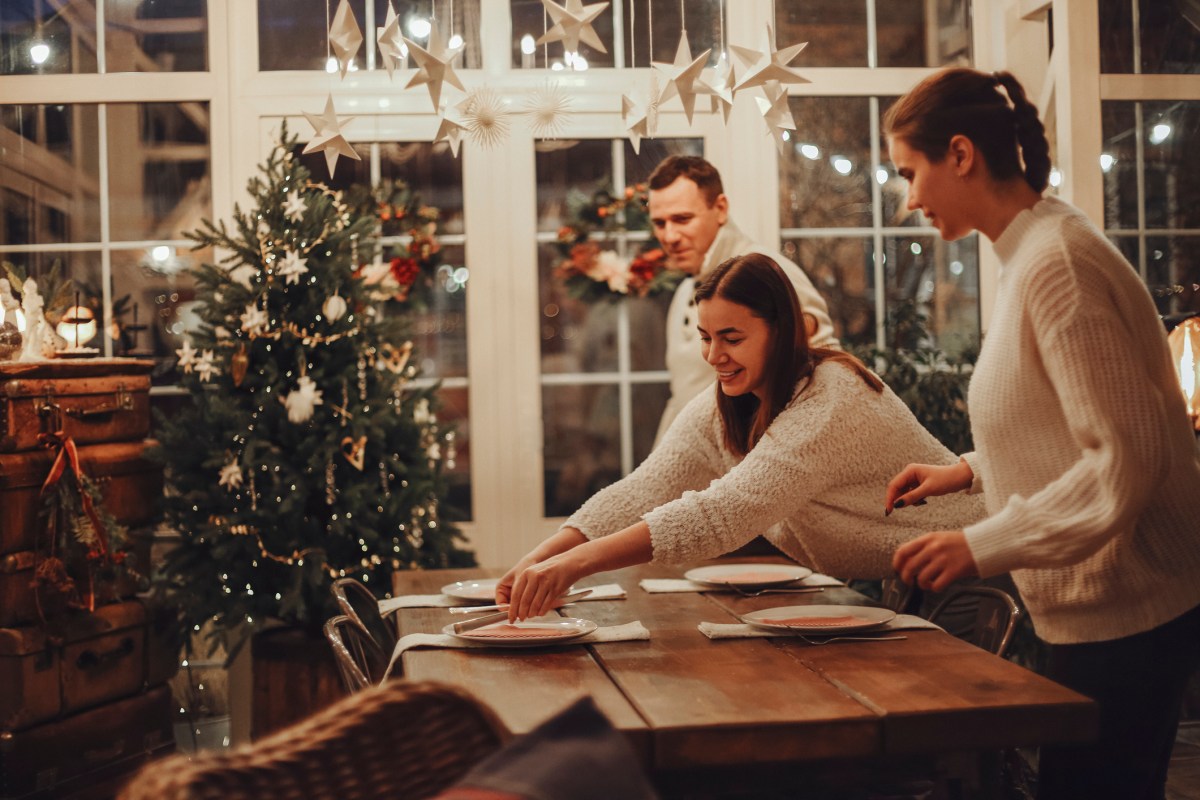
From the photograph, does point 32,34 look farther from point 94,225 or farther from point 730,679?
point 730,679

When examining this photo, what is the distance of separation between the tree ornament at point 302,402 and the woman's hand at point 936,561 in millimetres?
2556

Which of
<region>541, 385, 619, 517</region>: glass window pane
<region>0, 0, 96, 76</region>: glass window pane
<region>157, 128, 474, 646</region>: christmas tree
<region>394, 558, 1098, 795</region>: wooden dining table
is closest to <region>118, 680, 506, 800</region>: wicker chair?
<region>394, 558, 1098, 795</region>: wooden dining table

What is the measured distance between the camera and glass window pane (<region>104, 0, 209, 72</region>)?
481cm

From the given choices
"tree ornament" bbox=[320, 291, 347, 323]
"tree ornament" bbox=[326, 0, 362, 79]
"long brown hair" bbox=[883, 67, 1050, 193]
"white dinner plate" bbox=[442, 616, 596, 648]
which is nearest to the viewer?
"long brown hair" bbox=[883, 67, 1050, 193]

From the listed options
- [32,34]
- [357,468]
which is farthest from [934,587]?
[32,34]

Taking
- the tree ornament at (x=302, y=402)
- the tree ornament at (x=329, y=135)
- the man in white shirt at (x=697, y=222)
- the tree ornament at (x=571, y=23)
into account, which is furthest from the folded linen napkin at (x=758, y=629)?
the tree ornament at (x=302, y=402)

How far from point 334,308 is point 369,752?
9.61ft

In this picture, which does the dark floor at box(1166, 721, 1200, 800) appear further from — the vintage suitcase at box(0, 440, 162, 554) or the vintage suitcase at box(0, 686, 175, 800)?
the vintage suitcase at box(0, 440, 162, 554)

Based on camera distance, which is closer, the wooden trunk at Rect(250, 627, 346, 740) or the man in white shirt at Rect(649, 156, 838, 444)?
the wooden trunk at Rect(250, 627, 346, 740)

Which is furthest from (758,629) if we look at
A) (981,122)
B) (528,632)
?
(981,122)

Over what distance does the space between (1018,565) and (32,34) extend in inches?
175

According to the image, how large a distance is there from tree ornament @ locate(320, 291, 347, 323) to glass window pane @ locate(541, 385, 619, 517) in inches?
46.2

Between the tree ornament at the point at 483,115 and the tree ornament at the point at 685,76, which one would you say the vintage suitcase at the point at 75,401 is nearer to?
the tree ornament at the point at 483,115

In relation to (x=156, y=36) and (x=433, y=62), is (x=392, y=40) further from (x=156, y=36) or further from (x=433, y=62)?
(x=156, y=36)
